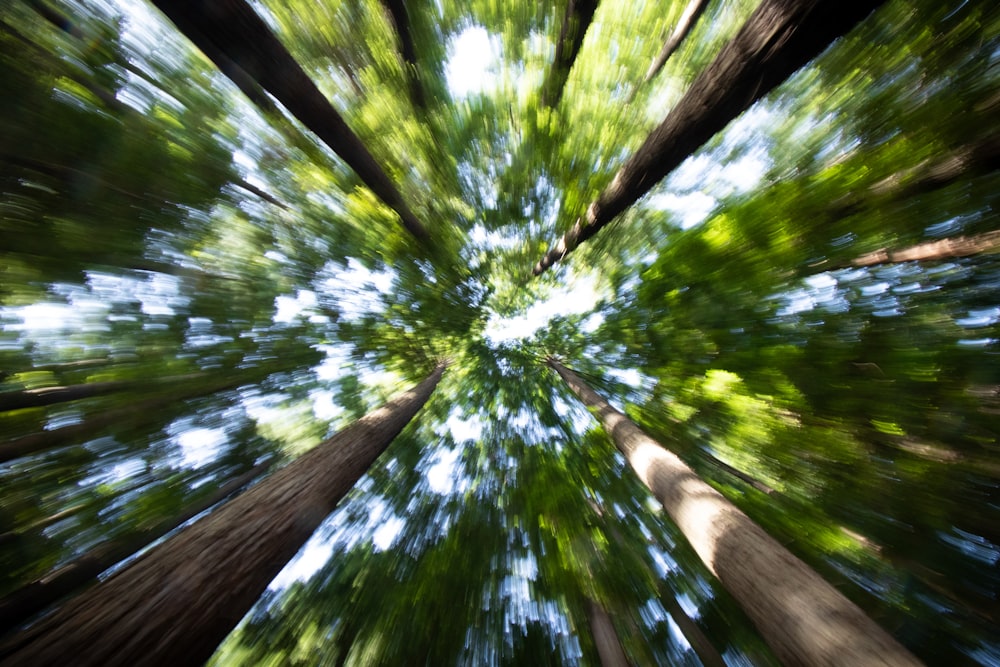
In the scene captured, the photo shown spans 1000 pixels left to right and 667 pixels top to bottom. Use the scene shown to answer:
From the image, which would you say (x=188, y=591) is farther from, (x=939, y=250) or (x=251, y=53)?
(x=939, y=250)

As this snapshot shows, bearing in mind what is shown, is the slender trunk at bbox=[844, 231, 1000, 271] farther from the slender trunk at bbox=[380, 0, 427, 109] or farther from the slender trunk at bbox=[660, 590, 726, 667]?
the slender trunk at bbox=[380, 0, 427, 109]

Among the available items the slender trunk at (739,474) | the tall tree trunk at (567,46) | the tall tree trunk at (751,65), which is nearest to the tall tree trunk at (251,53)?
the tall tree trunk at (751,65)

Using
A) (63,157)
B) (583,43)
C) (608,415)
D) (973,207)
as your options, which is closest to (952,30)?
(973,207)

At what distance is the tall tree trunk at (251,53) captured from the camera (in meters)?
1.77

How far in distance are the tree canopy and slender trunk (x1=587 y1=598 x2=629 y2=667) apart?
0.08 meters

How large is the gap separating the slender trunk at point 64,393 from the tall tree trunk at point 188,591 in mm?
3708

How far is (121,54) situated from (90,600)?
4077 mm

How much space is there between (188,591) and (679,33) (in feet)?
18.8

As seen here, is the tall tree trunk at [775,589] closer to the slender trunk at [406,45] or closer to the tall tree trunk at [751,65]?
the tall tree trunk at [751,65]

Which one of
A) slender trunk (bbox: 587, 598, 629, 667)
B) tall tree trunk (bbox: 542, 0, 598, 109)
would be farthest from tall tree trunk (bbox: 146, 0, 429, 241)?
slender trunk (bbox: 587, 598, 629, 667)

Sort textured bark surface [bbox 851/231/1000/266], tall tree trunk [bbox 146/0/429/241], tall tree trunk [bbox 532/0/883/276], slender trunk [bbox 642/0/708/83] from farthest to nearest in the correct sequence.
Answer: slender trunk [bbox 642/0/708/83] → textured bark surface [bbox 851/231/1000/266] → tall tree trunk [bbox 146/0/429/241] → tall tree trunk [bbox 532/0/883/276]

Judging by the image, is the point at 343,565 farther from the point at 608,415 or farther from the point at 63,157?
the point at 63,157

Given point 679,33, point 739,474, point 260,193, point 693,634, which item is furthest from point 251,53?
point 693,634

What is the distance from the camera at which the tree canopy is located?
2678mm
